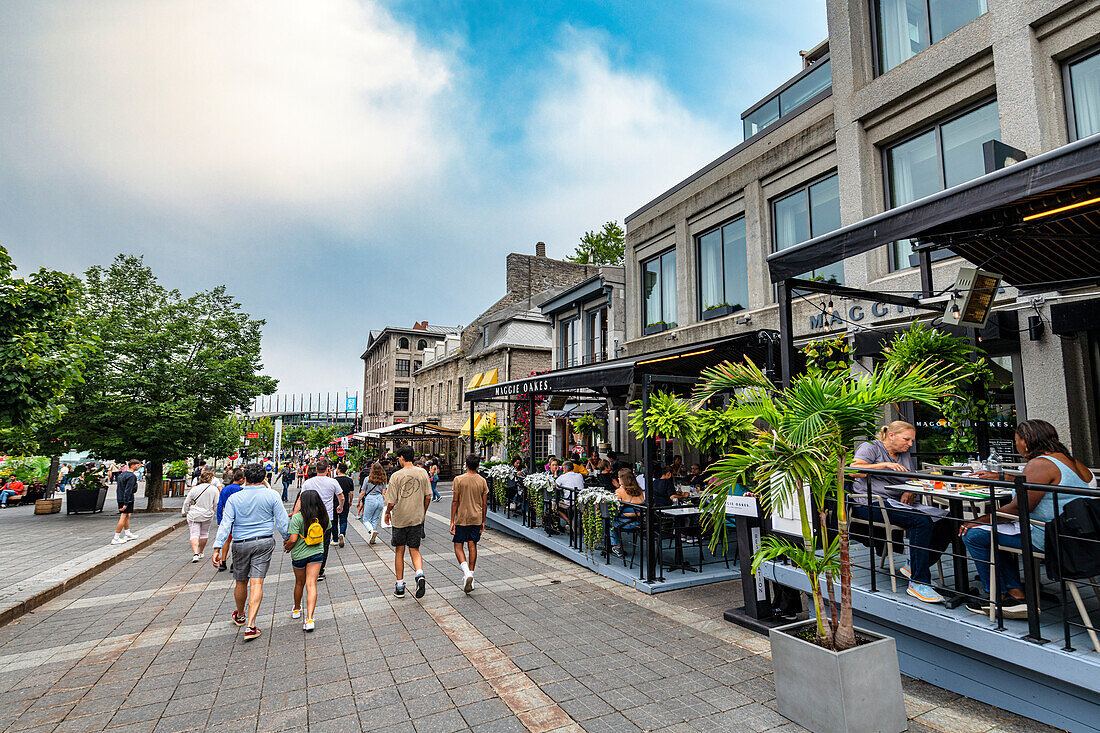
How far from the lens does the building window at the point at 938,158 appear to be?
7.94 m

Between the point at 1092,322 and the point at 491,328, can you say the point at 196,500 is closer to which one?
the point at 1092,322

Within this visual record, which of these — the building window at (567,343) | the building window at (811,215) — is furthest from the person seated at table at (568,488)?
the building window at (567,343)

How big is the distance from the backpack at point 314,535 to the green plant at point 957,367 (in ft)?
20.7

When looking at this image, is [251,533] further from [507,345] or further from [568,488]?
[507,345]

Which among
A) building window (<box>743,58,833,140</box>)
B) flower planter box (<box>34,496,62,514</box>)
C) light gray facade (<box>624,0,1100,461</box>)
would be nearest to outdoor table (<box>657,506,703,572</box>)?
light gray facade (<box>624,0,1100,461</box>)

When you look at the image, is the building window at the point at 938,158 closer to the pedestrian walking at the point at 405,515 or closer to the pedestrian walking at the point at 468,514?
the pedestrian walking at the point at 468,514

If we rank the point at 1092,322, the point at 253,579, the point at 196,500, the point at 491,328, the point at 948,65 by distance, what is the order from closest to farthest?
the point at 253,579, the point at 1092,322, the point at 948,65, the point at 196,500, the point at 491,328

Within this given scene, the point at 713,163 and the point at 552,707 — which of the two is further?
the point at 713,163

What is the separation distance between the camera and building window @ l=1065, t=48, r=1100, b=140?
6797 millimetres

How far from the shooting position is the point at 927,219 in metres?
4.06

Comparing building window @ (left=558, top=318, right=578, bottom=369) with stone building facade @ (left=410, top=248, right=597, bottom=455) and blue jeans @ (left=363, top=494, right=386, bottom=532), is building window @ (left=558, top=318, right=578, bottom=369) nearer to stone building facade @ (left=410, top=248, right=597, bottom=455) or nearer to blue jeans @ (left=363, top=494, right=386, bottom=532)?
stone building facade @ (left=410, top=248, right=597, bottom=455)

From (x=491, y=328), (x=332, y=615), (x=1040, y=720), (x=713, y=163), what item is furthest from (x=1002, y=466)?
(x=491, y=328)

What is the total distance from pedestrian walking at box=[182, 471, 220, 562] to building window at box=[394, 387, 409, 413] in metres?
41.6

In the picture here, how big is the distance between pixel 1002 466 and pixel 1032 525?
2149 millimetres
